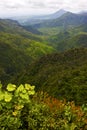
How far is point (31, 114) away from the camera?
1130cm

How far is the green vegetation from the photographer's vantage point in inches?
421

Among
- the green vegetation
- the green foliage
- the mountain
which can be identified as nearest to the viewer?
the green foliage

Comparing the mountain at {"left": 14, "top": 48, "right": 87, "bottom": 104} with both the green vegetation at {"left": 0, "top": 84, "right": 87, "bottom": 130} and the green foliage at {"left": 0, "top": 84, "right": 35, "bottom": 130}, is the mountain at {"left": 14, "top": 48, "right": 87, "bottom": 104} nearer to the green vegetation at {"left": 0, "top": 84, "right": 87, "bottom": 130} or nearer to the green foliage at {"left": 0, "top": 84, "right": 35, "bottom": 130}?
the green vegetation at {"left": 0, "top": 84, "right": 87, "bottom": 130}

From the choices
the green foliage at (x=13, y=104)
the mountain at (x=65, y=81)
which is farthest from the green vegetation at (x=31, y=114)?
the mountain at (x=65, y=81)

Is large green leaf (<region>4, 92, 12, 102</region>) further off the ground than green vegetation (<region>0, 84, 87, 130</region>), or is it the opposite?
large green leaf (<region>4, 92, 12, 102</region>)

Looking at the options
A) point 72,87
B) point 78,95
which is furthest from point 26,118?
point 72,87

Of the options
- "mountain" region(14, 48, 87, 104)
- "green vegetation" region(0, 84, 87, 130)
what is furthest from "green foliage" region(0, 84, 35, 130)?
"mountain" region(14, 48, 87, 104)

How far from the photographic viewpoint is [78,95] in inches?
4341

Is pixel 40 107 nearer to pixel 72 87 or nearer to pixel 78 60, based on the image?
pixel 72 87

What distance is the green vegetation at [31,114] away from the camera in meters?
10.7

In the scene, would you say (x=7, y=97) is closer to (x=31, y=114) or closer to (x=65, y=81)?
(x=31, y=114)

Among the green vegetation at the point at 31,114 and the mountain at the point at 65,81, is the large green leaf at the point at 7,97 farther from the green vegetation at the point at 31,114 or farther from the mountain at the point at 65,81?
the mountain at the point at 65,81

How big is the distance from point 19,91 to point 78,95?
10078cm

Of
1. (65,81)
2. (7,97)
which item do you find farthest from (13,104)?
(65,81)
